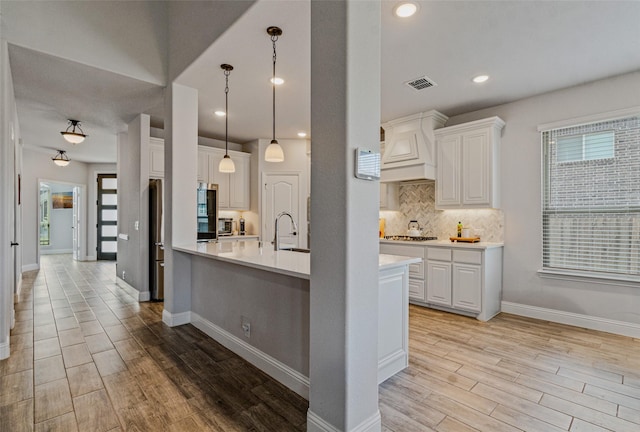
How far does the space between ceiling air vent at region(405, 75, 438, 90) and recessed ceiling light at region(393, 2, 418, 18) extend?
112 centimetres

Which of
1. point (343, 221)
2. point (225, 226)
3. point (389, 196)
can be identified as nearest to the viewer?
point (343, 221)

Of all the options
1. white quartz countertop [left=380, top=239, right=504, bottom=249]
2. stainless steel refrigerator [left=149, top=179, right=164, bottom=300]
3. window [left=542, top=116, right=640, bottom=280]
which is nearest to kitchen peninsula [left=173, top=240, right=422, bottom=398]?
white quartz countertop [left=380, top=239, right=504, bottom=249]

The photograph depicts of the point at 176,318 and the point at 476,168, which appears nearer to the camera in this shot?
the point at 176,318

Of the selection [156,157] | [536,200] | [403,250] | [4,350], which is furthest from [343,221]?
[156,157]

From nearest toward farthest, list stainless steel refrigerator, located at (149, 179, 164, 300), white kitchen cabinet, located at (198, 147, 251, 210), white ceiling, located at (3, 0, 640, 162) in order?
1. white ceiling, located at (3, 0, 640, 162)
2. stainless steel refrigerator, located at (149, 179, 164, 300)
3. white kitchen cabinet, located at (198, 147, 251, 210)

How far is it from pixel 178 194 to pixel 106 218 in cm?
682

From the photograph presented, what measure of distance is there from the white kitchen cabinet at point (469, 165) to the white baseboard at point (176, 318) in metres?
3.55

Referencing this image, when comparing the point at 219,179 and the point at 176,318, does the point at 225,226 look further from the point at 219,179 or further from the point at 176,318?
the point at 176,318

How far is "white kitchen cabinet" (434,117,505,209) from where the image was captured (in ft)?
13.3

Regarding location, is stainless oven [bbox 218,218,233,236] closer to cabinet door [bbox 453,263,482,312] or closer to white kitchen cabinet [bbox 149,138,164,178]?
white kitchen cabinet [bbox 149,138,164,178]

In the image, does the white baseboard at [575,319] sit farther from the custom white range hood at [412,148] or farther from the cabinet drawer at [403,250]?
the custom white range hood at [412,148]

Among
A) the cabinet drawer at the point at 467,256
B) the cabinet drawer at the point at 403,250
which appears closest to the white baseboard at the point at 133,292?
the cabinet drawer at the point at 403,250

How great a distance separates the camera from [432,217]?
4.86 metres

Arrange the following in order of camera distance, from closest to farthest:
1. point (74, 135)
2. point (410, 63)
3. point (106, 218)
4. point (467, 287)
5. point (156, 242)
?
point (410, 63) → point (467, 287) → point (156, 242) → point (74, 135) → point (106, 218)
